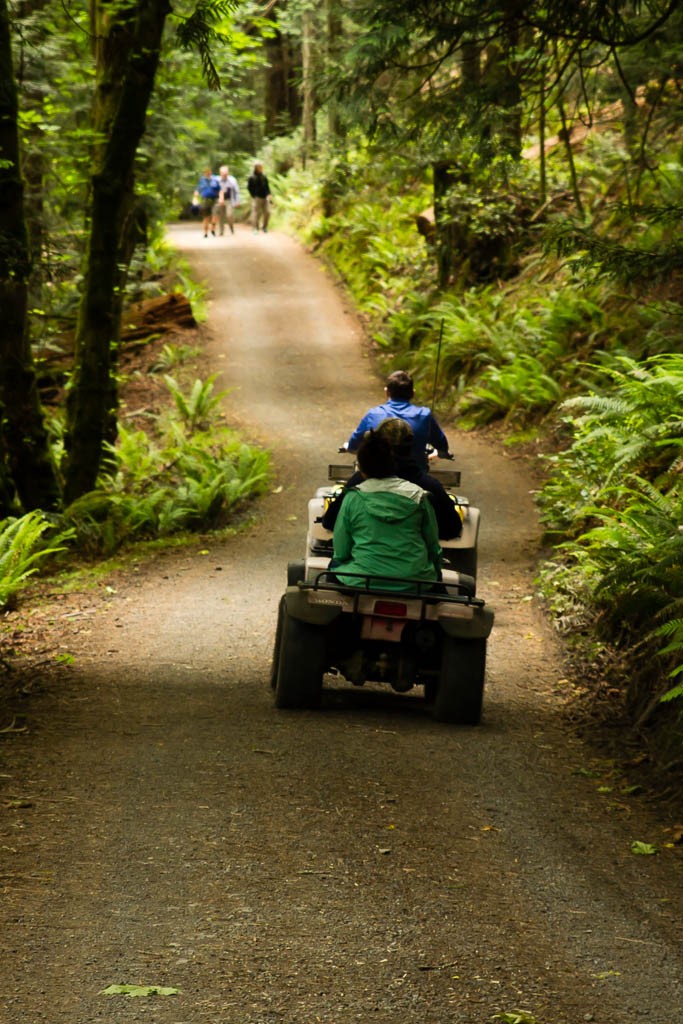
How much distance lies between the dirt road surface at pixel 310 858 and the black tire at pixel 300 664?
0.20 m

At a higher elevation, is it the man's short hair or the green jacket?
the man's short hair

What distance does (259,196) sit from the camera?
37.8 meters

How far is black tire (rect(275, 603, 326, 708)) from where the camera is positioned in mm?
6996

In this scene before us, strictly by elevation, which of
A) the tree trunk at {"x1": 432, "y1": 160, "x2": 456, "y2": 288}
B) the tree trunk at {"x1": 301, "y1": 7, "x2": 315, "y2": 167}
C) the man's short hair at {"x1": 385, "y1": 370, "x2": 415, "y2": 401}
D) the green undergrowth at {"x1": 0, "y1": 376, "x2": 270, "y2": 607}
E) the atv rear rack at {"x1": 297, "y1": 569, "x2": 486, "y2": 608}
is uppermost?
the tree trunk at {"x1": 301, "y1": 7, "x2": 315, "y2": 167}

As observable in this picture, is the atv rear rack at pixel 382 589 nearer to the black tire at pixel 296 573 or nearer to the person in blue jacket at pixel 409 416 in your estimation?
the black tire at pixel 296 573

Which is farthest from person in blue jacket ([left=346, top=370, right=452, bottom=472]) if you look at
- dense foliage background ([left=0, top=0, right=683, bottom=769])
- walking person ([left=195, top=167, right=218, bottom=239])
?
walking person ([left=195, top=167, right=218, bottom=239])

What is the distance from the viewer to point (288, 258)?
1331 inches

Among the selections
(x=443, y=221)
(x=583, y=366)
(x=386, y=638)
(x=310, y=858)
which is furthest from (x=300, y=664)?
(x=443, y=221)

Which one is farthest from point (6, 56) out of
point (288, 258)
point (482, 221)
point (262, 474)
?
point (288, 258)

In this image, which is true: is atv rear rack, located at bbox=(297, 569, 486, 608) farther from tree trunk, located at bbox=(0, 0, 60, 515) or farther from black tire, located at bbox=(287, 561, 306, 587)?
tree trunk, located at bbox=(0, 0, 60, 515)

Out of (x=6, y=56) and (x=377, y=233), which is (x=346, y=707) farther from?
(x=377, y=233)

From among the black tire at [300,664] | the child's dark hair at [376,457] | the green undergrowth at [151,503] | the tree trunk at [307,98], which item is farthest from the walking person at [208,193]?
the black tire at [300,664]

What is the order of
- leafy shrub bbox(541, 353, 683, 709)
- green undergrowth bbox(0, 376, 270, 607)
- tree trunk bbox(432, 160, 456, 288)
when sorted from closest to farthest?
leafy shrub bbox(541, 353, 683, 709) → green undergrowth bbox(0, 376, 270, 607) → tree trunk bbox(432, 160, 456, 288)

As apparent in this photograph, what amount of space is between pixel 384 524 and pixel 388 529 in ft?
0.13
